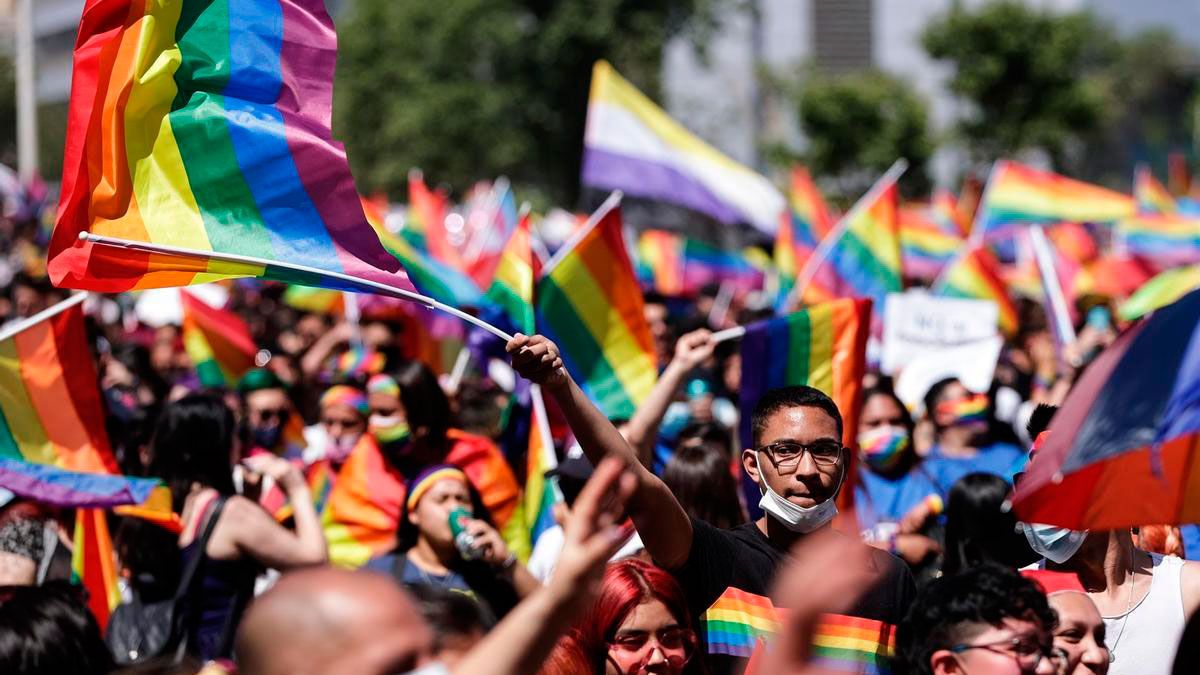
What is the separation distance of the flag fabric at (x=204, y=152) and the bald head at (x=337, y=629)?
5.61ft

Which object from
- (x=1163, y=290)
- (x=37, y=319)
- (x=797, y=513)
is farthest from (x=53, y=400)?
(x=1163, y=290)

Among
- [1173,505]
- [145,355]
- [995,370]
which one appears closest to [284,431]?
[145,355]

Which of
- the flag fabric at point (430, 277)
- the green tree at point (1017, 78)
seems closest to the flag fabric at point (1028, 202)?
the flag fabric at point (430, 277)

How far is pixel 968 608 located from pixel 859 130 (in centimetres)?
3483

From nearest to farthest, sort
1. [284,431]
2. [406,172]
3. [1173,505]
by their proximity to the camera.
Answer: [1173,505], [284,431], [406,172]

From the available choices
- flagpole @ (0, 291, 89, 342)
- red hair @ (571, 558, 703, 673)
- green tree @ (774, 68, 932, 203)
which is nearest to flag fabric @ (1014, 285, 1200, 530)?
red hair @ (571, 558, 703, 673)

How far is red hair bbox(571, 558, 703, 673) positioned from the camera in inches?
154

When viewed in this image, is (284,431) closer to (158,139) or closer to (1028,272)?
(158,139)

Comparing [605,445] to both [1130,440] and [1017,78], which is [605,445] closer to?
[1130,440]

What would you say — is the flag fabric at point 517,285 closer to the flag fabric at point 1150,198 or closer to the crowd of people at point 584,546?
the crowd of people at point 584,546

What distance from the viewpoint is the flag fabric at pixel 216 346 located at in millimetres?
9641

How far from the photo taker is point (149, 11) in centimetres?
450

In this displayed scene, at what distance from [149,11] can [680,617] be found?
2102mm

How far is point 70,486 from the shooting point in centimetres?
559
